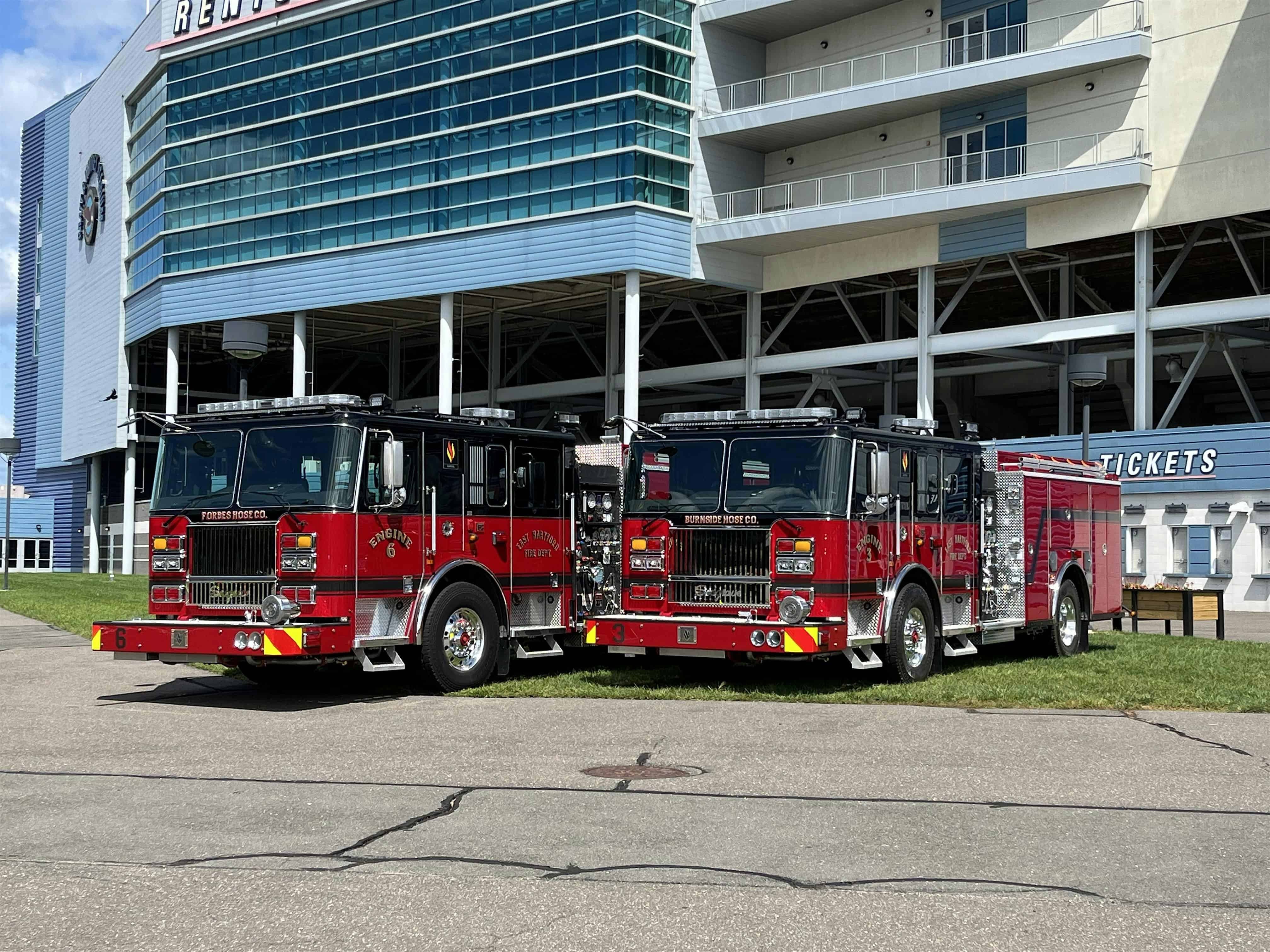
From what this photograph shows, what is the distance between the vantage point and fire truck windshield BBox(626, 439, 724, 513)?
15680 mm

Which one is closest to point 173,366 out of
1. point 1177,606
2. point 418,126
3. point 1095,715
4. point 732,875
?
point 418,126

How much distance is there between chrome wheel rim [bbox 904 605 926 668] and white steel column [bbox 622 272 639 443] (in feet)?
98.8

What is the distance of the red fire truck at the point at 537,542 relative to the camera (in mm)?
14500

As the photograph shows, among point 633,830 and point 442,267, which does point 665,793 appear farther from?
point 442,267

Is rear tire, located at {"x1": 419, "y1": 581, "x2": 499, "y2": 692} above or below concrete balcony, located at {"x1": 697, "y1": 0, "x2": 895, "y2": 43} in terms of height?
below

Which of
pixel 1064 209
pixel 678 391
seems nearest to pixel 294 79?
pixel 678 391

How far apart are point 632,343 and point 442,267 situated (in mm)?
7200

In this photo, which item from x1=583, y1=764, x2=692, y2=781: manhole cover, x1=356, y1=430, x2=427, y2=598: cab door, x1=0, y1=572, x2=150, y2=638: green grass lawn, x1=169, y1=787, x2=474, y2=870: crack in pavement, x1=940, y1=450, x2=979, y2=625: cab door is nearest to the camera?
x1=169, y1=787, x2=474, y2=870: crack in pavement

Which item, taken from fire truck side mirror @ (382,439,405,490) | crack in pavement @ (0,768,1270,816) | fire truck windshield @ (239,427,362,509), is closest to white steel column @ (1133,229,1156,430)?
fire truck side mirror @ (382,439,405,490)

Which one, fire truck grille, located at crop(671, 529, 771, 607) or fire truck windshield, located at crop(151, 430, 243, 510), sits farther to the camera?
fire truck grille, located at crop(671, 529, 771, 607)

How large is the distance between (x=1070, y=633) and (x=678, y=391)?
4707cm

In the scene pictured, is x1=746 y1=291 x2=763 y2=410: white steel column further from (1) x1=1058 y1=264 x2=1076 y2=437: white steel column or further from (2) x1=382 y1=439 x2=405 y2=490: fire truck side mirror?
(2) x1=382 y1=439 x2=405 y2=490: fire truck side mirror

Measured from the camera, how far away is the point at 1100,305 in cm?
5000

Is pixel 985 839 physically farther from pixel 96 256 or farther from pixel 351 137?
pixel 96 256
